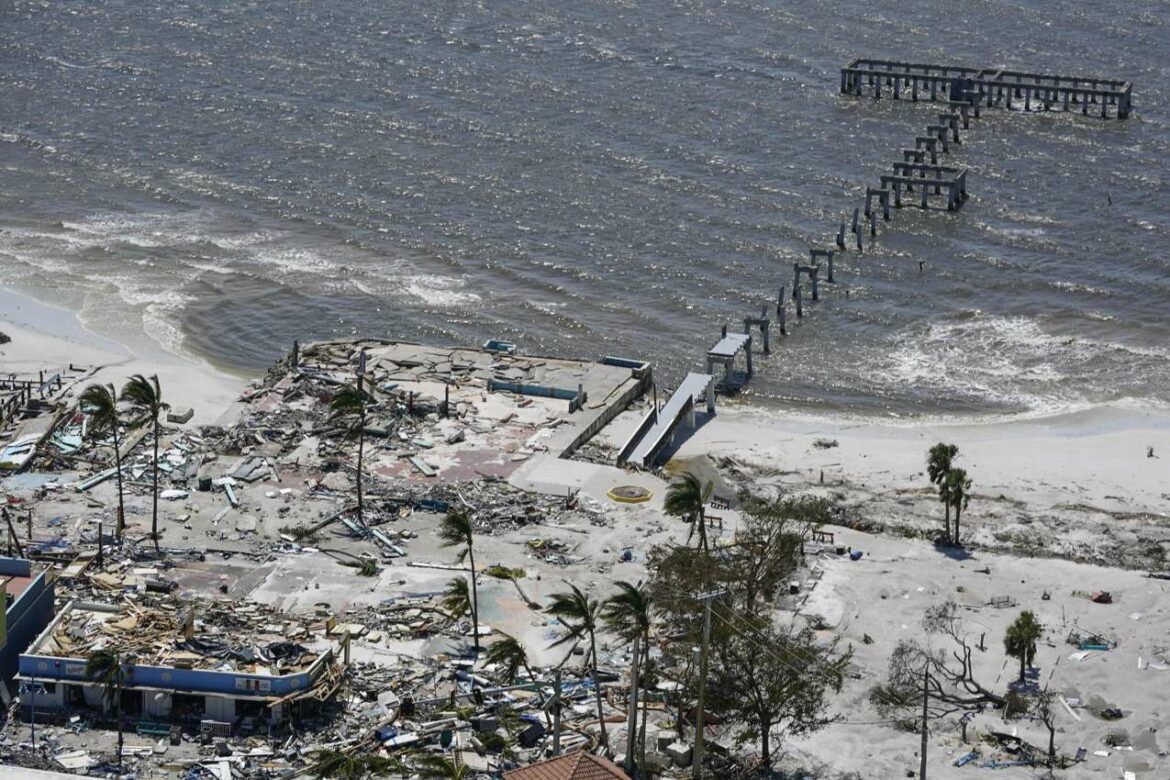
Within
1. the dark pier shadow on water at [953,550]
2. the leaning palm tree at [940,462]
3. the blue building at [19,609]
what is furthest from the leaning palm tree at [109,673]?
the leaning palm tree at [940,462]

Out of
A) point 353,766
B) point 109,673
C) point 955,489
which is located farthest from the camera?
point 955,489

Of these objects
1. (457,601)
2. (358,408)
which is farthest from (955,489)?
(358,408)

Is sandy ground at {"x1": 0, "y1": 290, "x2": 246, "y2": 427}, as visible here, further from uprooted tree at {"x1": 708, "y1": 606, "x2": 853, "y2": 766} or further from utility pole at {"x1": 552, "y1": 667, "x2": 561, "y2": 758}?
uprooted tree at {"x1": 708, "y1": 606, "x2": 853, "y2": 766}

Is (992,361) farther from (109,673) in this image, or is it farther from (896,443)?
(109,673)

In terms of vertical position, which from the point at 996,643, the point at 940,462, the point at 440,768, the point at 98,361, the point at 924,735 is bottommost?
the point at 440,768

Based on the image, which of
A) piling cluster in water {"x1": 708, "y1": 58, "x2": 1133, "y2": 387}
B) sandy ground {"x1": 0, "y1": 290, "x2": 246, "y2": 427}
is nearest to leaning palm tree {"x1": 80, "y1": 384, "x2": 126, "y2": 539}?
sandy ground {"x1": 0, "y1": 290, "x2": 246, "y2": 427}

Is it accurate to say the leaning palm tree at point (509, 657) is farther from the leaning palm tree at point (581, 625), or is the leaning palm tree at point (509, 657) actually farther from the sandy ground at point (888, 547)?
the sandy ground at point (888, 547)

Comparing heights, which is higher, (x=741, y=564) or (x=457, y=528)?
(x=457, y=528)
